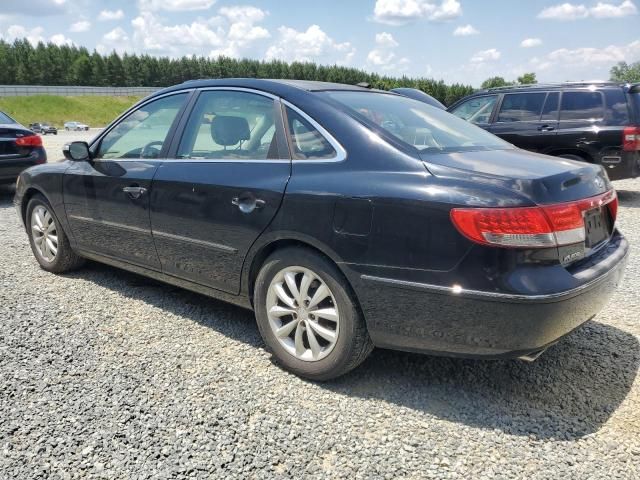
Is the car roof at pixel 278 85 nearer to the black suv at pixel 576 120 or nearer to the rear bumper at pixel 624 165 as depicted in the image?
the black suv at pixel 576 120

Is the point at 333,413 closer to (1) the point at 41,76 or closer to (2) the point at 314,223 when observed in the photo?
(2) the point at 314,223

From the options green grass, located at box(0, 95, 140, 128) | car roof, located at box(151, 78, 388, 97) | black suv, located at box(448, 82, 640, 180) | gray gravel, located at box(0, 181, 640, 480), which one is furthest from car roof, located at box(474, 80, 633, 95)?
green grass, located at box(0, 95, 140, 128)

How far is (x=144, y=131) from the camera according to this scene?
4074 millimetres

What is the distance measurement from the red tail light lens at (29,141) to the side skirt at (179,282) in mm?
5187

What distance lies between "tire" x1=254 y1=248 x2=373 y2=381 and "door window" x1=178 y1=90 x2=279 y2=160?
0.67 m

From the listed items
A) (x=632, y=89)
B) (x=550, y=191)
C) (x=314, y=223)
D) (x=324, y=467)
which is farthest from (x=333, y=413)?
(x=632, y=89)

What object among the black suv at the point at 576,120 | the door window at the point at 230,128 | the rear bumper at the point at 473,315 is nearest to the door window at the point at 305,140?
the door window at the point at 230,128

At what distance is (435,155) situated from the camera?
2.78 metres

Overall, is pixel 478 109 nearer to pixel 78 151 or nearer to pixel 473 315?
pixel 78 151

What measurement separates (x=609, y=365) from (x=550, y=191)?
1334 millimetres

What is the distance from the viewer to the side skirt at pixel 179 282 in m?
3.42

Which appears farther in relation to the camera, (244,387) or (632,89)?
(632,89)

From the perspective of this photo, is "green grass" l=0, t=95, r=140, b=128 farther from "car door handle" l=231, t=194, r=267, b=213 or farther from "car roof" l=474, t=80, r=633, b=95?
"car door handle" l=231, t=194, r=267, b=213

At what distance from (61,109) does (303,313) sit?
231 ft
